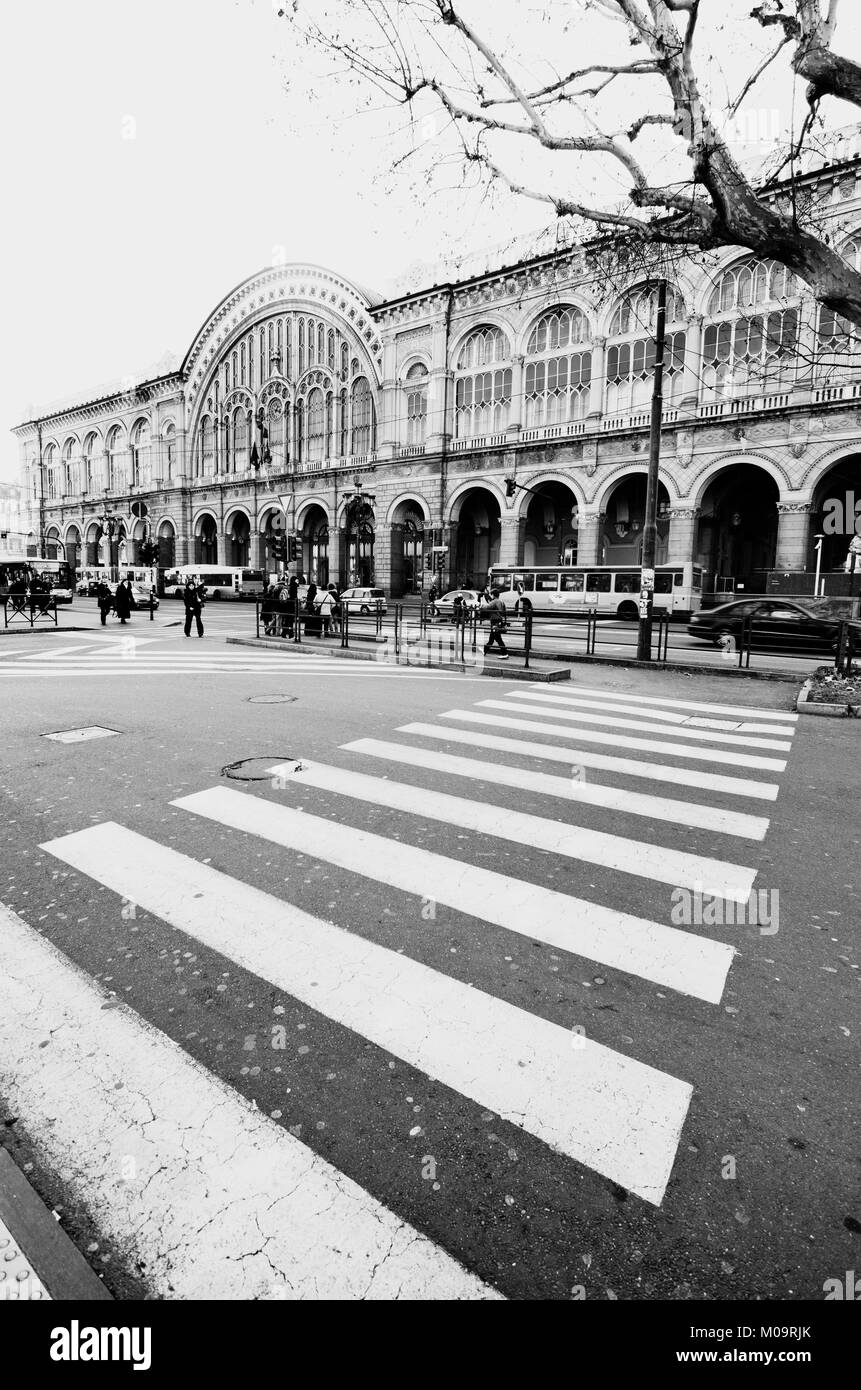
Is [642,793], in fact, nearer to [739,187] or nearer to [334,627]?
[739,187]

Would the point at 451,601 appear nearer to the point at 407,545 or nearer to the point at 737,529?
the point at 407,545

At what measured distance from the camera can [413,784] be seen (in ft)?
21.9

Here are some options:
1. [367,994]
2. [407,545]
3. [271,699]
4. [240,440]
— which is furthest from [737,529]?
[240,440]

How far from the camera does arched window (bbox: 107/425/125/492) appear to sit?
251ft

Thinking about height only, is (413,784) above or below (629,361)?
below

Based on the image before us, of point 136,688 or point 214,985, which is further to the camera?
point 136,688

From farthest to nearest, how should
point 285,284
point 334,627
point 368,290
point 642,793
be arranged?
point 285,284
point 368,290
point 334,627
point 642,793

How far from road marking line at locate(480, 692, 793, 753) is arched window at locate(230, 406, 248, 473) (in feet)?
189

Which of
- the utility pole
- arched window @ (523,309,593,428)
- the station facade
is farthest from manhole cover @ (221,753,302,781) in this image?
arched window @ (523,309,593,428)

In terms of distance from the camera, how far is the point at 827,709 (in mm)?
11320

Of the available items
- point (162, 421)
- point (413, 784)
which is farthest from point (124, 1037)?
point (162, 421)

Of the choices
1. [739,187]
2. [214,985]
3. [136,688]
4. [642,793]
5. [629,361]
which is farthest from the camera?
[629,361]

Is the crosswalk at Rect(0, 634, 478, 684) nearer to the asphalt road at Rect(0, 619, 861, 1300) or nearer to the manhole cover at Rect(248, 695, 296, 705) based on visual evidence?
the manhole cover at Rect(248, 695, 296, 705)
